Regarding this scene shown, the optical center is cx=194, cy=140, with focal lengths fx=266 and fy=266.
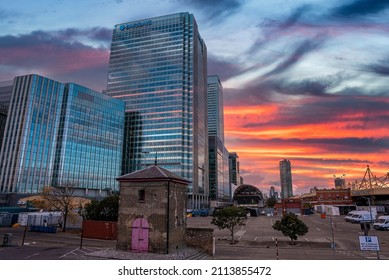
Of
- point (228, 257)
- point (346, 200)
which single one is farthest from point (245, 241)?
point (346, 200)

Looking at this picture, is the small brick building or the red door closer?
the small brick building

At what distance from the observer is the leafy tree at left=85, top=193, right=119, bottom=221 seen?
137 ft

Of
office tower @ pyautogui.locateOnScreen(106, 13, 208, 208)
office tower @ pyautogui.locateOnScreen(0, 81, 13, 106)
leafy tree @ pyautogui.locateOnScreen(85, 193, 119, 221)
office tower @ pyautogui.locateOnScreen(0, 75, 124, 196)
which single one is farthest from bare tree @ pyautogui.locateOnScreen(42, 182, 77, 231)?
office tower @ pyautogui.locateOnScreen(0, 81, 13, 106)

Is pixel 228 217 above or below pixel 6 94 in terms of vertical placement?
below

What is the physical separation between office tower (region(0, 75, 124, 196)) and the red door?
274ft

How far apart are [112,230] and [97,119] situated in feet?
312

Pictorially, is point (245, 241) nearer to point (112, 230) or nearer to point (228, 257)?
point (228, 257)

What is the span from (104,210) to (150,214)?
20463 mm

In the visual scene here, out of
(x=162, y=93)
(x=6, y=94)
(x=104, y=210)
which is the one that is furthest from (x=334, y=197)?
(x=6, y=94)

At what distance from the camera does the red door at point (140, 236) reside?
25.0 meters

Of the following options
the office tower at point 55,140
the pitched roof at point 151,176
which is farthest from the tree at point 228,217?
the office tower at point 55,140

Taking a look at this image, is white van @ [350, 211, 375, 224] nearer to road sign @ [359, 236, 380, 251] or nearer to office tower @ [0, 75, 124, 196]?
road sign @ [359, 236, 380, 251]

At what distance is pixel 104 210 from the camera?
140ft

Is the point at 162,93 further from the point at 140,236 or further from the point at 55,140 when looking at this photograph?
the point at 140,236
